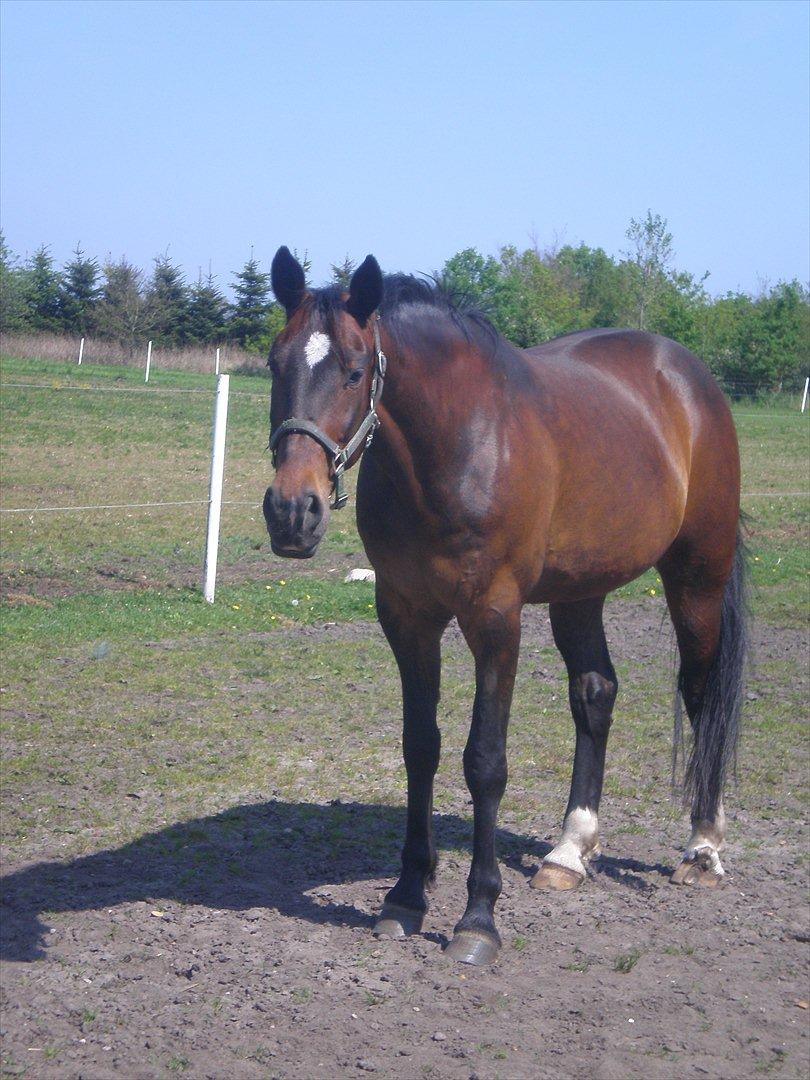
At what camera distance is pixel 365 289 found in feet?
10.9

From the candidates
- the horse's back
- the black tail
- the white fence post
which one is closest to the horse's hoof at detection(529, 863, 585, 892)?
the black tail

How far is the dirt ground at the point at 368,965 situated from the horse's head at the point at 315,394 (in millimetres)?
1332

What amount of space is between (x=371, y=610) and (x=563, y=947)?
5204 mm

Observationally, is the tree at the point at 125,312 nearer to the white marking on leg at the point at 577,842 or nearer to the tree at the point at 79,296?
the tree at the point at 79,296

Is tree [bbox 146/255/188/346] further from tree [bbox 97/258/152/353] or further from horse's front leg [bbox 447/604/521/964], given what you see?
horse's front leg [bbox 447/604/521/964]

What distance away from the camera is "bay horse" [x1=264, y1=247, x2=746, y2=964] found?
10.8 ft

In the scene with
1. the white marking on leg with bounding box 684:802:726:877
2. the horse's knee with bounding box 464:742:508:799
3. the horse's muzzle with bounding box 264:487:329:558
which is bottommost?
the white marking on leg with bounding box 684:802:726:877

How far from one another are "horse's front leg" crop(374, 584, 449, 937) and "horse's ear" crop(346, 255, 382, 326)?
101cm

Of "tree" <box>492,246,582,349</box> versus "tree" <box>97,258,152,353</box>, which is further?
"tree" <box>492,246,582,349</box>

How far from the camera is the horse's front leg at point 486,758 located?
147 inches

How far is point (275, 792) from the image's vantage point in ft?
17.3

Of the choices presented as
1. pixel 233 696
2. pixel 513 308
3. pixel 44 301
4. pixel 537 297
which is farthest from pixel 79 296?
pixel 537 297

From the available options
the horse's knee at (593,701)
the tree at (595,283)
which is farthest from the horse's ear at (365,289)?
the tree at (595,283)

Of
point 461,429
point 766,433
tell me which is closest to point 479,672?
point 461,429
